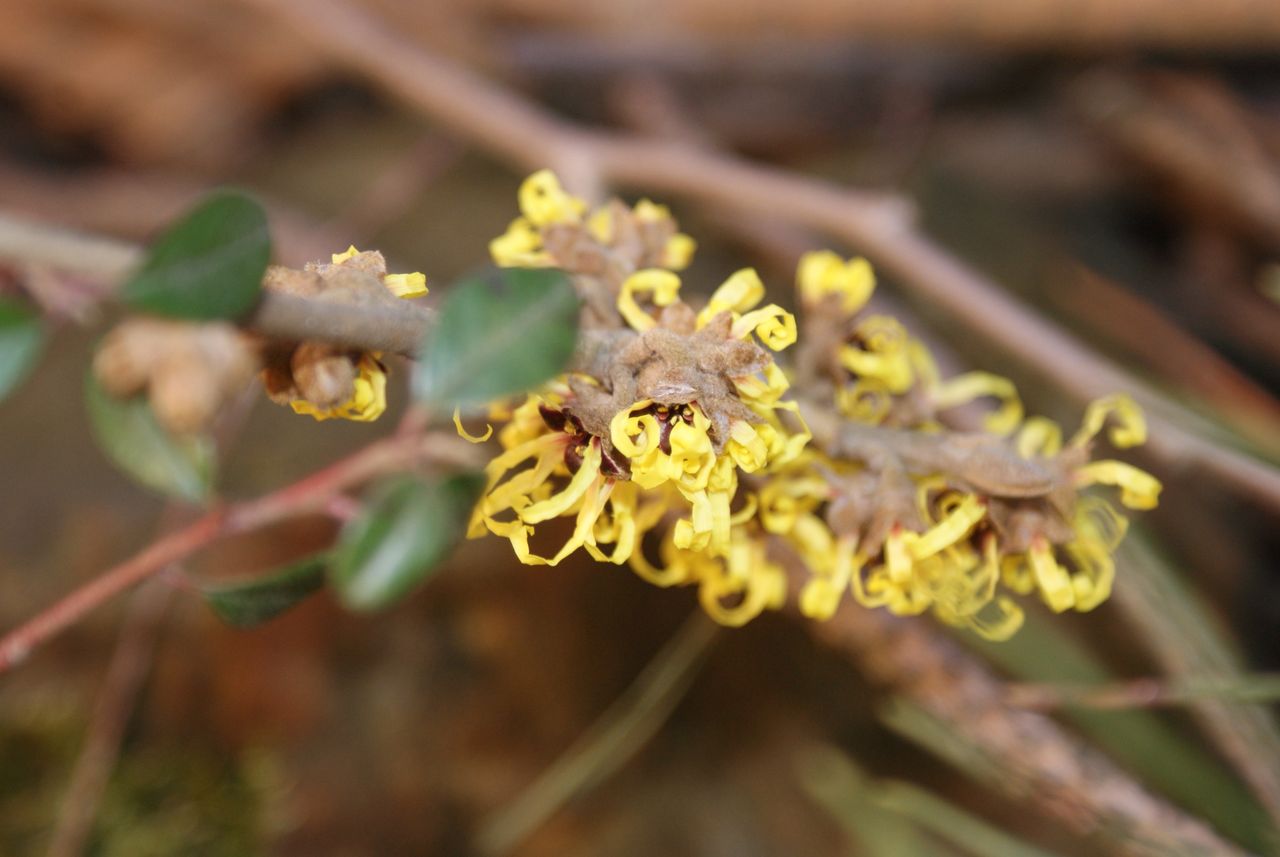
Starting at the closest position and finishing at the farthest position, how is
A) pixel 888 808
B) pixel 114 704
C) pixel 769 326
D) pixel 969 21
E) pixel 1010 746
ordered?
pixel 769 326 < pixel 1010 746 < pixel 888 808 < pixel 114 704 < pixel 969 21

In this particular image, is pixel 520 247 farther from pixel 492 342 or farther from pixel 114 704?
pixel 114 704

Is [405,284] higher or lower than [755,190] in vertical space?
higher

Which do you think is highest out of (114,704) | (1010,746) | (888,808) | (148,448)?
(148,448)

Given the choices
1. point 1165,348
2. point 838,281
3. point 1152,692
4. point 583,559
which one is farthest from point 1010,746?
point 1165,348

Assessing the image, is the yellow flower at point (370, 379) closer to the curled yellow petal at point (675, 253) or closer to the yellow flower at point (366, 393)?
the yellow flower at point (366, 393)

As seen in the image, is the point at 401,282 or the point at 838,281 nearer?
the point at 401,282

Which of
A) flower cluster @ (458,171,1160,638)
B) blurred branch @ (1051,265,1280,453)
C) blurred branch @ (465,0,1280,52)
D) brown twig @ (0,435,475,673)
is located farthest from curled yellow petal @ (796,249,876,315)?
blurred branch @ (465,0,1280,52)

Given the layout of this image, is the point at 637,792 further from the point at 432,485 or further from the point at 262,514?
the point at 432,485

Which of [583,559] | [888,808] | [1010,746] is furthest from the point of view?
[583,559]
